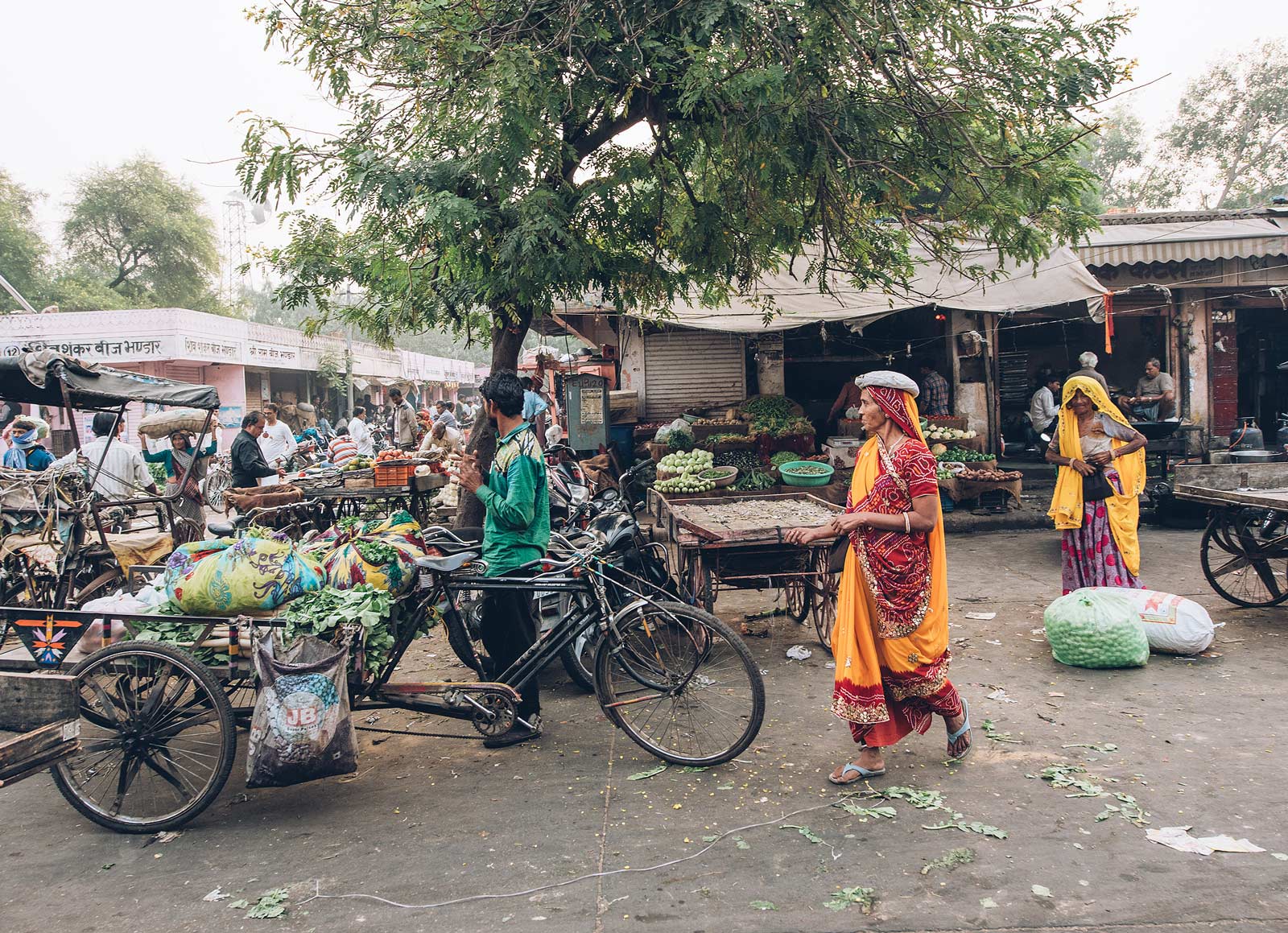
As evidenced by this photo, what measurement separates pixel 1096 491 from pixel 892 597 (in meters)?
3.43

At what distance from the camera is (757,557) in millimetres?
5961

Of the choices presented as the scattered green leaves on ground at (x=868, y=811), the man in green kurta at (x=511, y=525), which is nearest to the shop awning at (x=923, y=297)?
the man in green kurta at (x=511, y=525)

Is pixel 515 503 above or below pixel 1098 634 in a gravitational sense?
above

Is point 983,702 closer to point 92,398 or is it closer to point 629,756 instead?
point 629,756

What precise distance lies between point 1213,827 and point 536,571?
3154 mm

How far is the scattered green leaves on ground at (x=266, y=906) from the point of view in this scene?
2998mm

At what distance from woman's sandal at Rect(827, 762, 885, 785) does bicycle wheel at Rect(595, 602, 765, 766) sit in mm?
422

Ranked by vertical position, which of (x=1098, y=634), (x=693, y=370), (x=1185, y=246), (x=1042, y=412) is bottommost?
(x=1098, y=634)

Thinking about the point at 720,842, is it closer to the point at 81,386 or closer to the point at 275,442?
the point at 81,386

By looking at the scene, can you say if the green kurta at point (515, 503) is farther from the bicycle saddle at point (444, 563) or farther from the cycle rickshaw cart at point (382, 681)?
the bicycle saddle at point (444, 563)

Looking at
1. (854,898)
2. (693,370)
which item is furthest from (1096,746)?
(693,370)

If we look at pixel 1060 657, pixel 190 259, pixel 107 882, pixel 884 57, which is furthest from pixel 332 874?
pixel 190 259

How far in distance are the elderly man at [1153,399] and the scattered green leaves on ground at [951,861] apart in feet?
33.3

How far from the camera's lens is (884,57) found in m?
5.57
